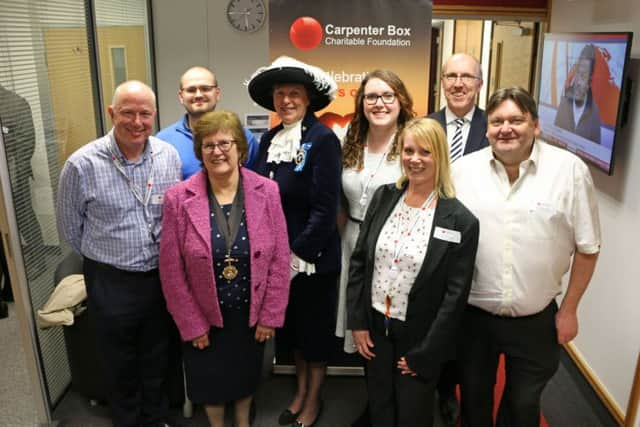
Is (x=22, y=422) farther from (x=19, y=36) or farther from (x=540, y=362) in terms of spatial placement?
(x=540, y=362)

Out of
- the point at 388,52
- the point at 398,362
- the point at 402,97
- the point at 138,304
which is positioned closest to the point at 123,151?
the point at 138,304

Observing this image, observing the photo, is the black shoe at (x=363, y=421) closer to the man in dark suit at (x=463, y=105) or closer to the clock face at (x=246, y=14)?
the man in dark suit at (x=463, y=105)

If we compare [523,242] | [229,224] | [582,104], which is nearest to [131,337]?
[229,224]

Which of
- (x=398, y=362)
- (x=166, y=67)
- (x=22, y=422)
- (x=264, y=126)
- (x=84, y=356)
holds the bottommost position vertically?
(x=22, y=422)

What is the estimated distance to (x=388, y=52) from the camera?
134 inches

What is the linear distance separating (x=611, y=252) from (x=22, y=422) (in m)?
3.25

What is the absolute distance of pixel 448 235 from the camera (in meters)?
1.93

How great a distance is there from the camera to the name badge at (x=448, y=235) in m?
1.92

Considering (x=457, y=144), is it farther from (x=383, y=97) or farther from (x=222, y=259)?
(x=222, y=259)

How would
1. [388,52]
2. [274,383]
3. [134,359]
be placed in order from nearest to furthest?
[134,359] → [274,383] → [388,52]

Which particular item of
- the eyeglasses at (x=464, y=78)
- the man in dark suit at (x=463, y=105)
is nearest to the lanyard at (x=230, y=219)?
the man in dark suit at (x=463, y=105)

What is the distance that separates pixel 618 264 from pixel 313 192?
1.72m

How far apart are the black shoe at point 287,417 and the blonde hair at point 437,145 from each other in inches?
58.3

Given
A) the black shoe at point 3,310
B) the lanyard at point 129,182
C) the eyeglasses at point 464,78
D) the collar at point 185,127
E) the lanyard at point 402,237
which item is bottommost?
the black shoe at point 3,310
